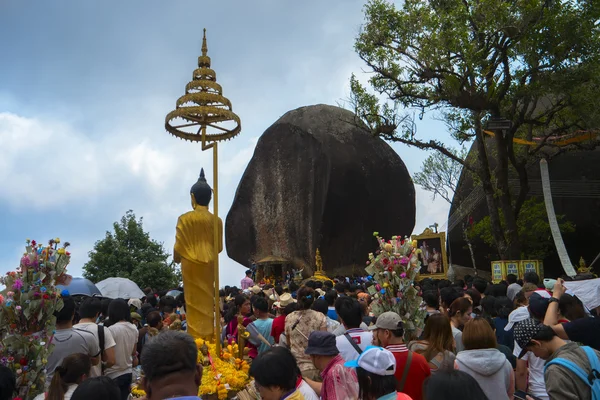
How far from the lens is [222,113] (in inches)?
262

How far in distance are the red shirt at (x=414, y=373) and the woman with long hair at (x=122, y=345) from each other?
9.06 feet

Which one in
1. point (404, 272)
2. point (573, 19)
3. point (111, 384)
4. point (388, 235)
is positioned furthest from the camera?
point (388, 235)

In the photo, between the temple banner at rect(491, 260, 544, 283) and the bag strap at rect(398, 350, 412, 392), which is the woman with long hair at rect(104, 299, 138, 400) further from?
the temple banner at rect(491, 260, 544, 283)

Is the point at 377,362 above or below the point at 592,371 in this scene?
above

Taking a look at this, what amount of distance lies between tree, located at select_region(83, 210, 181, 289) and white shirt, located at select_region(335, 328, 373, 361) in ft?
63.4

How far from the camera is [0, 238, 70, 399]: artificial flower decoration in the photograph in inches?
169

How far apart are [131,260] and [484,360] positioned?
70.0ft

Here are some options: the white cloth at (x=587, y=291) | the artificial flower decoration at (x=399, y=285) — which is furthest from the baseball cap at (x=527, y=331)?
the white cloth at (x=587, y=291)

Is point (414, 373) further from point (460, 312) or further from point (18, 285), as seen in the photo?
point (18, 285)

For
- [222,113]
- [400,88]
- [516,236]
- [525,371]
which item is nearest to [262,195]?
[400,88]

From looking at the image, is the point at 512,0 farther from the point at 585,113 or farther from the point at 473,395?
the point at 473,395

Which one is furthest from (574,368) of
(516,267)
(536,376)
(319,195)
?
(319,195)

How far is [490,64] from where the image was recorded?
17391mm

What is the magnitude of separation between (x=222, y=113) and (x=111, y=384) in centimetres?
434
